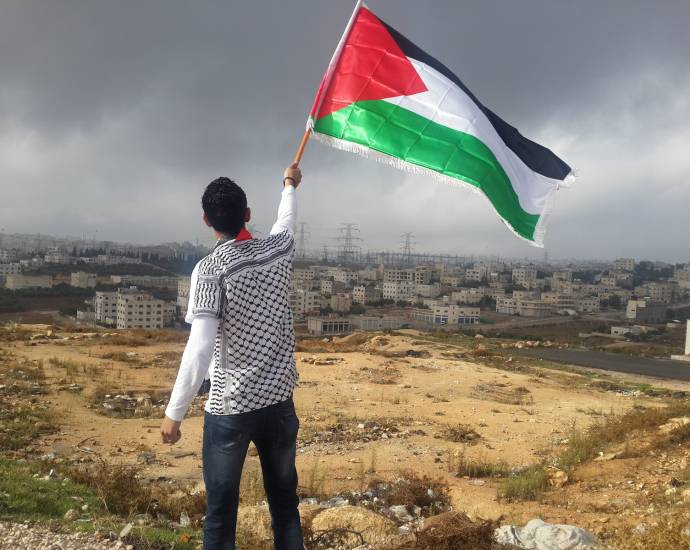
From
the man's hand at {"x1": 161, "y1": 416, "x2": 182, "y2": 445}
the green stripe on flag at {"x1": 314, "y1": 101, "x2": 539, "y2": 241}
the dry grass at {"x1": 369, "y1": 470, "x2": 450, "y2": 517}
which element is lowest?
the dry grass at {"x1": 369, "y1": 470, "x2": 450, "y2": 517}

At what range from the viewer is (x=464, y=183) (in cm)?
355

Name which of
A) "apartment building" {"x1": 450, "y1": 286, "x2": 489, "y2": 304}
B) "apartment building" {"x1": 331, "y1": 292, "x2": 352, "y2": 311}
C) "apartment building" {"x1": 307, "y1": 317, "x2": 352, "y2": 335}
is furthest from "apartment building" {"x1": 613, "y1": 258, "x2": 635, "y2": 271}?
"apartment building" {"x1": 307, "y1": 317, "x2": 352, "y2": 335}

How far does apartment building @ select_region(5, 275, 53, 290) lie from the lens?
169 feet

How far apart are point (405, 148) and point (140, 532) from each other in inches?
115

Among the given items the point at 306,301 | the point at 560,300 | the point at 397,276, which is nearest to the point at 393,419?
the point at 306,301

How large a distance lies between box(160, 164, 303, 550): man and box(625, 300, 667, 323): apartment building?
6821cm

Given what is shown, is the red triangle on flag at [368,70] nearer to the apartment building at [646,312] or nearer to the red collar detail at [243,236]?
the red collar detail at [243,236]

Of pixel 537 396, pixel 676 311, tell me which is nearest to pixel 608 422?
pixel 537 396

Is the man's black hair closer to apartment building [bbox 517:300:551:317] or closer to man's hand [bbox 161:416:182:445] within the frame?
man's hand [bbox 161:416:182:445]

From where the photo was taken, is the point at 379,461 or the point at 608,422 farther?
the point at 608,422

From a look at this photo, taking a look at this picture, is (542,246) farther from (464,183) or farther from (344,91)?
(344,91)

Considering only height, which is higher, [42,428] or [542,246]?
[542,246]

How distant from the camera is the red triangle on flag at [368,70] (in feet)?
11.2

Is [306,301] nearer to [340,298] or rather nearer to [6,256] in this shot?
[340,298]
